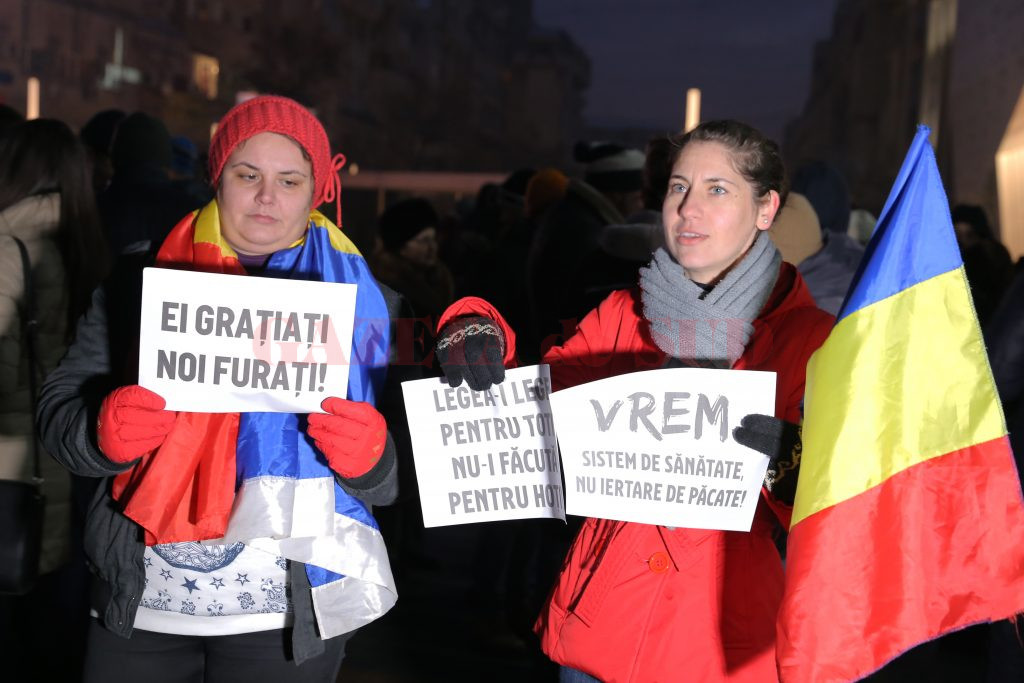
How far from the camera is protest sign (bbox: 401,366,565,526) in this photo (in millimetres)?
2150

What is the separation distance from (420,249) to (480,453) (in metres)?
3.79

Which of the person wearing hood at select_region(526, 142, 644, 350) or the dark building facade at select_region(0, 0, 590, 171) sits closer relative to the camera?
the person wearing hood at select_region(526, 142, 644, 350)

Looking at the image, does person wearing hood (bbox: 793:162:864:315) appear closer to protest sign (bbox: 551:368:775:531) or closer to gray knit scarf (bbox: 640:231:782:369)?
gray knit scarf (bbox: 640:231:782:369)

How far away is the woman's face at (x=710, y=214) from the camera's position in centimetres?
222

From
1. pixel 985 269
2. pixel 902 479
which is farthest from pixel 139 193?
pixel 985 269

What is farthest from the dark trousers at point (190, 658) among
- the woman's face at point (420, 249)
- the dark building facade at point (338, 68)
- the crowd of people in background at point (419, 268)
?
the dark building facade at point (338, 68)

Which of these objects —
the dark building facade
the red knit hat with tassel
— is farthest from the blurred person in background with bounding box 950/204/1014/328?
the dark building facade

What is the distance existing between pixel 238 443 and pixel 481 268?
3.32 meters

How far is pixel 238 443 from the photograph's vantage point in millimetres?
2262

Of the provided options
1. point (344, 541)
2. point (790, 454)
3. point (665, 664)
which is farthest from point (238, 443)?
point (790, 454)

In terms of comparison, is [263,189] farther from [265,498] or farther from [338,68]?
[338,68]

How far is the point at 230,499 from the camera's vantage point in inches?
87.7

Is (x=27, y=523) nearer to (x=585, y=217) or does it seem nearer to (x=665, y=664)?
(x=665, y=664)

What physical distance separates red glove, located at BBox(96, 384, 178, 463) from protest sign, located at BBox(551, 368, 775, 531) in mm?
820
